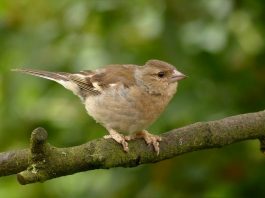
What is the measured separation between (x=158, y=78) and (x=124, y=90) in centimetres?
34

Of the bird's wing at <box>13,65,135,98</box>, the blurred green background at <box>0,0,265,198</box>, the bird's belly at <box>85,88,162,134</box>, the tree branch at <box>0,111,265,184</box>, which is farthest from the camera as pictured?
the bird's wing at <box>13,65,135,98</box>

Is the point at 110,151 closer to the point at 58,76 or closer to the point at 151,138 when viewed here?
the point at 151,138

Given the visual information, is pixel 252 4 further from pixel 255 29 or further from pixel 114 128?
pixel 114 128

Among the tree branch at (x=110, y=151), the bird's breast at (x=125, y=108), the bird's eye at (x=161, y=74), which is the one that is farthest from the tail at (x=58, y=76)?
the tree branch at (x=110, y=151)

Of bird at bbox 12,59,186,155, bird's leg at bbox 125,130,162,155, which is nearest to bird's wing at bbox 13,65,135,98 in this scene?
bird at bbox 12,59,186,155

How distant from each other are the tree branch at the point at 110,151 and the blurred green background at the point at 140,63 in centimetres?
81

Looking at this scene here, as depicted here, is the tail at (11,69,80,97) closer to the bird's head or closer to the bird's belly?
the bird's belly

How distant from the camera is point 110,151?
3883mm

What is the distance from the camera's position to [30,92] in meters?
5.63

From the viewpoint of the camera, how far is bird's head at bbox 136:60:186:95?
5.29 metres

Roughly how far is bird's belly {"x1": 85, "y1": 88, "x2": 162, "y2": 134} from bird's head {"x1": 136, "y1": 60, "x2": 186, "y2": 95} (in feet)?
0.48

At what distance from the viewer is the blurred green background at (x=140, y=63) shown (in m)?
5.20

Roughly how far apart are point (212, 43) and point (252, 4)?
440mm

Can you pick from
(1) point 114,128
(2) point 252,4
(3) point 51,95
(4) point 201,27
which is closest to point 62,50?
(3) point 51,95
